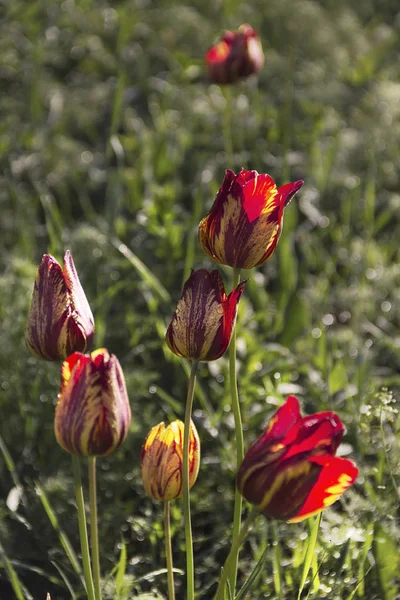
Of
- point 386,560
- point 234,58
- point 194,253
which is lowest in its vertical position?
point 194,253

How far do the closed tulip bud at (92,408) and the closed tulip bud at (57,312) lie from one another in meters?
0.09

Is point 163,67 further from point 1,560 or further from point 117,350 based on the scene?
point 1,560

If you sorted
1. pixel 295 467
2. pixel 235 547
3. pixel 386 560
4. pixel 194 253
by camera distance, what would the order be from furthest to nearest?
pixel 194 253 < pixel 386 560 < pixel 235 547 < pixel 295 467

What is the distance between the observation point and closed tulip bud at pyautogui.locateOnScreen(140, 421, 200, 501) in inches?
41.1

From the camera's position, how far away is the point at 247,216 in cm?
103

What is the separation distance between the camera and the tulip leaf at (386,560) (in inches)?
51.3

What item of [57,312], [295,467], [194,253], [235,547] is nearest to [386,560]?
[235,547]

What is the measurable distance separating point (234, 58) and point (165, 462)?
1393 millimetres

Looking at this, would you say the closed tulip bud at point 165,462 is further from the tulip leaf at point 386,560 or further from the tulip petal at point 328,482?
the tulip leaf at point 386,560

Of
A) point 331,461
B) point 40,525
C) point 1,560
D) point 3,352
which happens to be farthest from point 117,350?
point 331,461

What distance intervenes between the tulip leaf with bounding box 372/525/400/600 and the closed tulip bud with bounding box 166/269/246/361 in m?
0.51

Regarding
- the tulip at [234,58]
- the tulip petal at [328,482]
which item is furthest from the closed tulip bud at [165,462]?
the tulip at [234,58]

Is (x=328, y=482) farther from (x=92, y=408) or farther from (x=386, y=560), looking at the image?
(x=386, y=560)

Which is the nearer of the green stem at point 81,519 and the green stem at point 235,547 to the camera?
the green stem at point 235,547
